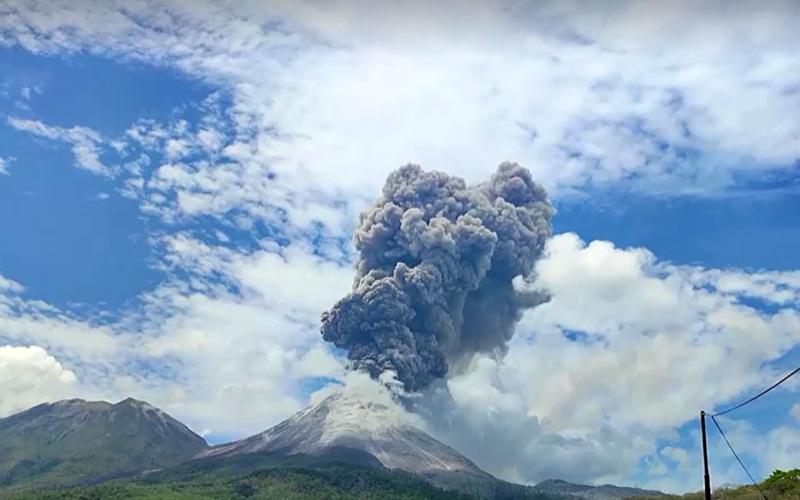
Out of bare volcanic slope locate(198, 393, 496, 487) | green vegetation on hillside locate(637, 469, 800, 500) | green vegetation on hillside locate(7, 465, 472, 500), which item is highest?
bare volcanic slope locate(198, 393, 496, 487)

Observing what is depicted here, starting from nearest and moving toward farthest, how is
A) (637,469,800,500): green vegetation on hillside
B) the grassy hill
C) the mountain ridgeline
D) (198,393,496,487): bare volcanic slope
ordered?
(637,469,800,500): green vegetation on hillside, the grassy hill, the mountain ridgeline, (198,393,496,487): bare volcanic slope

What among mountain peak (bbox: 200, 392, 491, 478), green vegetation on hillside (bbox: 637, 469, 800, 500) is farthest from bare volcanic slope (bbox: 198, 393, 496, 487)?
green vegetation on hillside (bbox: 637, 469, 800, 500)

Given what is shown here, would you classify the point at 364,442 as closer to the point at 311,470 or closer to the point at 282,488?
the point at 311,470

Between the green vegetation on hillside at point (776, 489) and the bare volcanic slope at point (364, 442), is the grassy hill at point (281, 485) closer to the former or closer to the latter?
the bare volcanic slope at point (364, 442)

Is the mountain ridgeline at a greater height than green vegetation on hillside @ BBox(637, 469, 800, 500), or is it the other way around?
the mountain ridgeline

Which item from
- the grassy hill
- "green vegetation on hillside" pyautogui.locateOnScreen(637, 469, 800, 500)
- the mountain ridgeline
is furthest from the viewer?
the mountain ridgeline

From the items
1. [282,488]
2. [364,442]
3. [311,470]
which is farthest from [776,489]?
[364,442]

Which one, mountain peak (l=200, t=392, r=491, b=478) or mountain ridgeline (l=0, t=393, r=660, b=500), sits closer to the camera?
mountain ridgeline (l=0, t=393, r=660, b=500)

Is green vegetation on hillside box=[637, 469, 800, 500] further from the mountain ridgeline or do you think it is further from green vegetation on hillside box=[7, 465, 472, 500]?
green vegetation on hillside box=[7, 465, 472, 500]

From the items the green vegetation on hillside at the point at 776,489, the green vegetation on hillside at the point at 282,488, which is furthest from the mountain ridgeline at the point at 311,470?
the green vegetation on hillside at the point at 776,489
